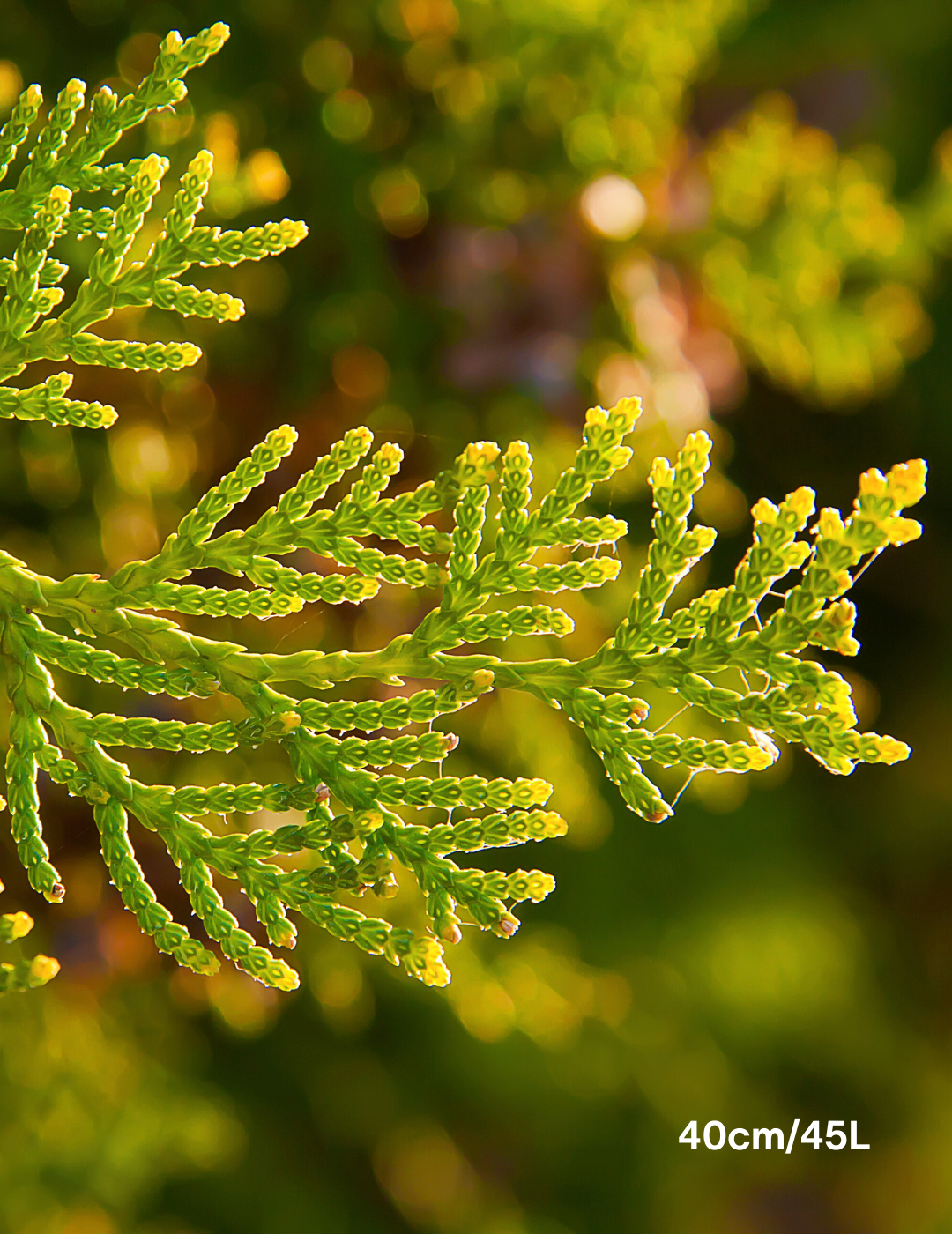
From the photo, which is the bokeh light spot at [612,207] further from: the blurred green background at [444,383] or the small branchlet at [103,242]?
the small branchlet at [103,242]

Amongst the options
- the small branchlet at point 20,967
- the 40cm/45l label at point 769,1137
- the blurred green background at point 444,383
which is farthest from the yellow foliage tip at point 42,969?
the 40cm/45l label at point 769,1137

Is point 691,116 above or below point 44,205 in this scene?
above

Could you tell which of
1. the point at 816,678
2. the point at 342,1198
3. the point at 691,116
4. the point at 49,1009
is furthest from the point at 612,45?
the point at 342,1198

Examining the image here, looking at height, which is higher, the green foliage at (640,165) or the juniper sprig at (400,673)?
the green foliage at (640,165)

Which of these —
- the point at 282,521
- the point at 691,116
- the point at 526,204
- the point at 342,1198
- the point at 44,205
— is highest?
the point at 691,116

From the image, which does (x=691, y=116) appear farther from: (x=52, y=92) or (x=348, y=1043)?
(x=348, y=1043)

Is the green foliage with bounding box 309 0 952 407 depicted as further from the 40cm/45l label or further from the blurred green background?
the 40cm/45l label

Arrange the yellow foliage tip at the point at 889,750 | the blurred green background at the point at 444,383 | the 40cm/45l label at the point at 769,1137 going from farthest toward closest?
the 40cm/45l label at the point at 769,1137 → the blurred green background at the point at 444,383 → the yellow foliage tip at the point at 889,750
